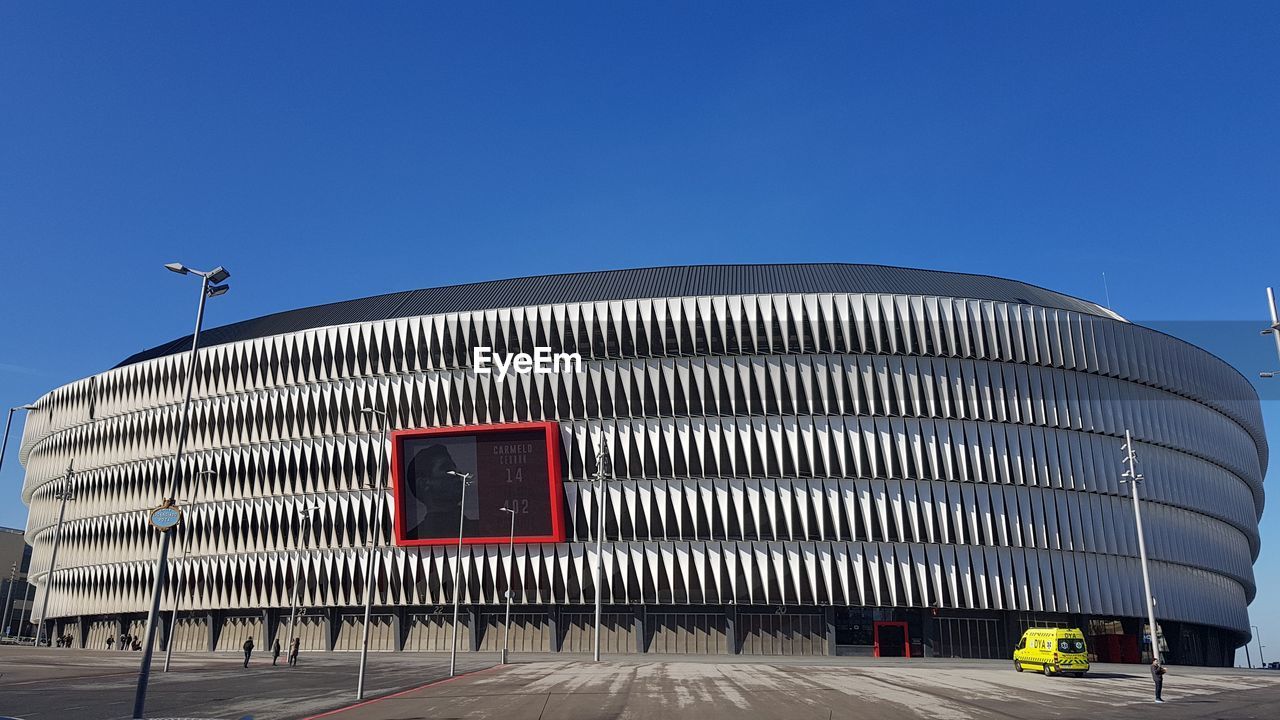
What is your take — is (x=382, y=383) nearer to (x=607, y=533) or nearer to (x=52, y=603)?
(x=607, y=533)

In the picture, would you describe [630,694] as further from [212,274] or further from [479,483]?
[479,483]

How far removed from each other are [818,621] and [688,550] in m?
11.7

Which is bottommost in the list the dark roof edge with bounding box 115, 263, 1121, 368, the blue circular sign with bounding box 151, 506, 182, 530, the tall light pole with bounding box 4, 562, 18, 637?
the tall light pole with bounding box 4, 562, 18, 637

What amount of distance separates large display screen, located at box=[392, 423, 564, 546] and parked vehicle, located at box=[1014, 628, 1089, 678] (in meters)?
38.2

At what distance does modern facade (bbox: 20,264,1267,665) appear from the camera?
6631 cm

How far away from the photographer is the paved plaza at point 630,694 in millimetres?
24234

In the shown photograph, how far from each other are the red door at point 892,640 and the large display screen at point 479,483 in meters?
26.1

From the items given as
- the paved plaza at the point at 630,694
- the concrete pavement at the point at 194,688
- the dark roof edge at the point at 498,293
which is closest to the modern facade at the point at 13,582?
the dark roof edge at the point at 498,293

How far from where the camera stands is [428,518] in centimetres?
7269

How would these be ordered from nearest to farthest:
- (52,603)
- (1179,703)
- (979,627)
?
→ (1179,703), (979,627), (52,603)

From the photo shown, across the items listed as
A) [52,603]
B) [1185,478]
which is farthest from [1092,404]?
[52,603]

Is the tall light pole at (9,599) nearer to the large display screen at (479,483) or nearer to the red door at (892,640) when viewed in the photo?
the large display screen at (479,483)

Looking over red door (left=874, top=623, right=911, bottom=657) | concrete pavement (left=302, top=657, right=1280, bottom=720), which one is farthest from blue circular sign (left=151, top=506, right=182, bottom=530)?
red door (left=874, top=623, right=911, bottom=657)

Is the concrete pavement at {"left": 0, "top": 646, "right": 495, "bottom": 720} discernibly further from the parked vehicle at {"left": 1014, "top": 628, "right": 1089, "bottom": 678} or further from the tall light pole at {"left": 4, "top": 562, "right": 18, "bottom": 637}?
the tall light pole at {"left": 4, "top": 562, "right": 18, "bottom": 637}
